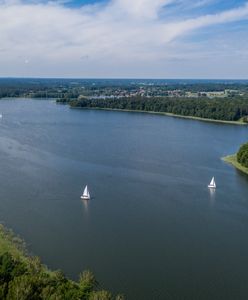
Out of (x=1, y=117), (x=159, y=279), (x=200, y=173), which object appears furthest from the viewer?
(x=1, y=117)

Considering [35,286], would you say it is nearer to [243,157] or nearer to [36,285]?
[36,285]

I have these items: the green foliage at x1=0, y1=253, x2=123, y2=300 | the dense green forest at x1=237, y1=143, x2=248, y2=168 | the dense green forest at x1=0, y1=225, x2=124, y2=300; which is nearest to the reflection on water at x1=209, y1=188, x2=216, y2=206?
the dense green forest at x1=237, y1=143, x2=248, y2=168

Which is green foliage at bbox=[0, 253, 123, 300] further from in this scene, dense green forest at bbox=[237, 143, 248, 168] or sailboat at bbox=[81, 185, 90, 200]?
dense green forest at bbox=[237, 143, 248, 168]

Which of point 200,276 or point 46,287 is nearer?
point 46,287

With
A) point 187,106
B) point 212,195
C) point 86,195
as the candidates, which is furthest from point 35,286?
point 187,106

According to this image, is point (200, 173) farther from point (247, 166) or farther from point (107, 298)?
point (107, 298)

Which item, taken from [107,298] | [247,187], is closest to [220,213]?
[247,187]

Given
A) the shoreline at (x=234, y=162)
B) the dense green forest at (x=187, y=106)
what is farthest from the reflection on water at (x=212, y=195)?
the dense green forest at (x=187, y=106)
